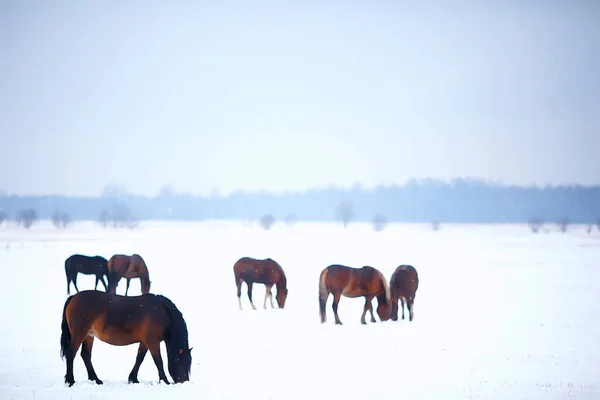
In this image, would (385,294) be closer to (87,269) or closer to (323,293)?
(323,293)

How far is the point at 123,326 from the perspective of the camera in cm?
819

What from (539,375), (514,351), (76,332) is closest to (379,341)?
(514,351)

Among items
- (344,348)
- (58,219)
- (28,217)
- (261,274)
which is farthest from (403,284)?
(58,219)

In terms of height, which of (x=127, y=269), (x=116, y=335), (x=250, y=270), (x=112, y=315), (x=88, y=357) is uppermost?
(x=112, y=315)

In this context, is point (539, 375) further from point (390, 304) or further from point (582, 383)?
point (390, 304)

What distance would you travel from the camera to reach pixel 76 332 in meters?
8.10

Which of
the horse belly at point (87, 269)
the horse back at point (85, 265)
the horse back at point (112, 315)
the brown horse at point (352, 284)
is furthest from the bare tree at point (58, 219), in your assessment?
the horse back at point (112, 315)

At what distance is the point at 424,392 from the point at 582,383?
2.51 meters

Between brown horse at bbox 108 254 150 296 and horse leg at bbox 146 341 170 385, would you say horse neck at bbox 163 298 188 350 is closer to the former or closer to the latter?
horse leg at bbox 146 341 170 385

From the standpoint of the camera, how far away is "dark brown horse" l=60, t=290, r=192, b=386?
8.11 meters

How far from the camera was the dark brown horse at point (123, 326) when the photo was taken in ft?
26.6

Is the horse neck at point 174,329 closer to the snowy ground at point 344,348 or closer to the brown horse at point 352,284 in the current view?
the snowy ground at point 344,348

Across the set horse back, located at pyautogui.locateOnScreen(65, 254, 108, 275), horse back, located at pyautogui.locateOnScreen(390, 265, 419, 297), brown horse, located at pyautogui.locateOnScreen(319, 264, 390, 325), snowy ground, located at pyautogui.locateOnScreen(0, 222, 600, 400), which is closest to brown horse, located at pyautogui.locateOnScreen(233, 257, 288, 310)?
snowy ground, located at pyautogui.locateOnScreen(0, 222, 600, 400)

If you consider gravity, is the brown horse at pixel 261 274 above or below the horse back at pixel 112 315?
below
